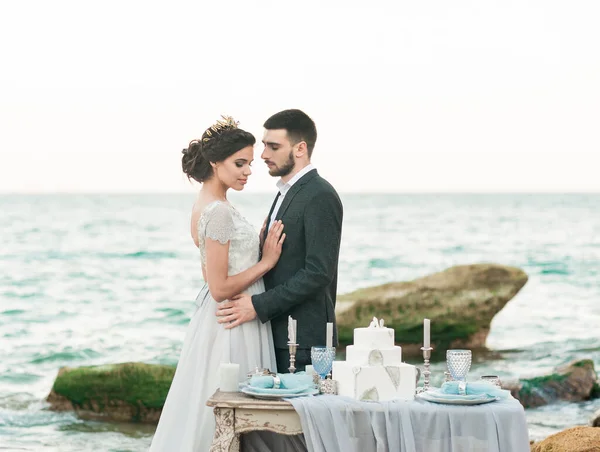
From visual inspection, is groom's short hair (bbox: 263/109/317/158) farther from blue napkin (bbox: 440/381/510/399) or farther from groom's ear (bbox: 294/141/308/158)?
blue napkin (bbox: 440/381/510/399)

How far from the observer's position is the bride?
4.46 meters

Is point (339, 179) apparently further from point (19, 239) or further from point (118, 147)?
point (19, 239)

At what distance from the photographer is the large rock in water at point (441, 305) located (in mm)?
14087

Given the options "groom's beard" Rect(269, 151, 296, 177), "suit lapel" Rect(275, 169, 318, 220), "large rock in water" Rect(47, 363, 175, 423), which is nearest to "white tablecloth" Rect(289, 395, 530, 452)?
"suit lapel" Rect(275, 169, 318, 220)

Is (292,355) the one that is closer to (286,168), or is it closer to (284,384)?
(284,384)

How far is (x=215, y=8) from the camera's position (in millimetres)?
23531

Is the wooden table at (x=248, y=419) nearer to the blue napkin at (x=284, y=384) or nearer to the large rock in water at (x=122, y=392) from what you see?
the blue napkin at (x=284, y=384)

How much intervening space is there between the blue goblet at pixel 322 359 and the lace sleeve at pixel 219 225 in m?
0.76

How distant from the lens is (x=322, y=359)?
4.06 m

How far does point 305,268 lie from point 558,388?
7.49 metres

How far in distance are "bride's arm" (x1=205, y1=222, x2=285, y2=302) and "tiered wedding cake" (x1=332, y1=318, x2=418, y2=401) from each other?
2.48 feet

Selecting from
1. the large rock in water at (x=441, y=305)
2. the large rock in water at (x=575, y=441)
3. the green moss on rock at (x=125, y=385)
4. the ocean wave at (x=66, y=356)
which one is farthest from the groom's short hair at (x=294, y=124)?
the ocean wave at (x=66, y=356)

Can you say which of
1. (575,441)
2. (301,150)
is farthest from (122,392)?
(301,150)

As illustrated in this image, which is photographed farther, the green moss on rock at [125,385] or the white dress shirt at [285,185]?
the green moss on rock at [125,385]
